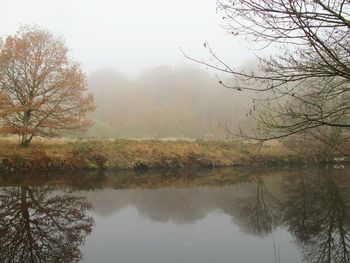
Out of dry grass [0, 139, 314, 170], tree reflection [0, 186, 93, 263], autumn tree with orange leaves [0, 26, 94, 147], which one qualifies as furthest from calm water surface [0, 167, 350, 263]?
autumn tree with orange leaves [0, 26, 94, 147]

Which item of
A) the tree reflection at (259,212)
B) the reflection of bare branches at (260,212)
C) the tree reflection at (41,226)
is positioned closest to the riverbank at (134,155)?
the tree reflection at (41,226)

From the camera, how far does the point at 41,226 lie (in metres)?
10.9

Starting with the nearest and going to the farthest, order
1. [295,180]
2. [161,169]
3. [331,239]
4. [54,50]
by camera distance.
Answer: [331,239] < [295,180] < [54,50] < [161,169]

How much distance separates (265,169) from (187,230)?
18414 mm

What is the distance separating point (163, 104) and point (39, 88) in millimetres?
45417

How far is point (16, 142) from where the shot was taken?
2555 centimetres

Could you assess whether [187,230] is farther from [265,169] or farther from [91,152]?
[265,169]

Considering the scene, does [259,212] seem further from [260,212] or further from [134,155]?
[134,155]

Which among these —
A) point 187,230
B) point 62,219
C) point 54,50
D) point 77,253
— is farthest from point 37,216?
point 54,50

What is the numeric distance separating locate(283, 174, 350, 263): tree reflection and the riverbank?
17.7 ft

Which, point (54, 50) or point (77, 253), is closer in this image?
point (77, 253)

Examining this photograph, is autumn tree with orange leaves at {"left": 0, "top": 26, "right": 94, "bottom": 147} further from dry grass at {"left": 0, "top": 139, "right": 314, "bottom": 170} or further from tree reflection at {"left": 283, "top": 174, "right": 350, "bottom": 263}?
tree reflection at {"left": 283, "top": 174, "right": 350, "bottom": 263}

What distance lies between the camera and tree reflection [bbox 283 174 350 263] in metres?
9.78

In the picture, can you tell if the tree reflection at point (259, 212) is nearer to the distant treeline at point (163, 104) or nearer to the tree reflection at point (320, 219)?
the tree reflection at point (320, 219)
